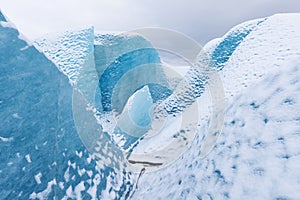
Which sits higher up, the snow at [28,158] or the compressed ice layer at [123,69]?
the snow at [28,158]

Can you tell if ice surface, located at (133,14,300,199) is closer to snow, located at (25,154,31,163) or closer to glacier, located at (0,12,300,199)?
glacier, located at (0,12,300,199)

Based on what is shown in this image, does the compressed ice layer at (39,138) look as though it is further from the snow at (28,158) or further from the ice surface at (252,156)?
the ice surface at (252,156)

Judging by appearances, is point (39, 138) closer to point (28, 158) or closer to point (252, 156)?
point (28, 158)

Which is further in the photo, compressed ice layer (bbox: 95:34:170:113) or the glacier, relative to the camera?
compressed ice layer (bbox: 95:34:170:113)

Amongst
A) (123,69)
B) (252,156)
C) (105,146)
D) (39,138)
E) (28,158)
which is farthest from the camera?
(123,69)

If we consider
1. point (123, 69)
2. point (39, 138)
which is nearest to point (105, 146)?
point (39, 138)

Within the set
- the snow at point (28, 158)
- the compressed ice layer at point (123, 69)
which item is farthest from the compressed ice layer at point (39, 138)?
the compressed ice layer at point (123, 69)

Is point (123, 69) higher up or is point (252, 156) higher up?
point (252, 156)

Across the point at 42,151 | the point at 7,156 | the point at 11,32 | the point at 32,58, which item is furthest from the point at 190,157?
the point at 11,32

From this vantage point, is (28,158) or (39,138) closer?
(28,158)

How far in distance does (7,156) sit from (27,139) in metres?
0.20

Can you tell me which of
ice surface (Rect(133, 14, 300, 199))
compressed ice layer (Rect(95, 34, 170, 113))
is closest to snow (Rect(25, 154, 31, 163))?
ice surface (Rect(133, 14, 300, 199))

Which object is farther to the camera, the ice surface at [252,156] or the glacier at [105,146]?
the glacier at [105,146]

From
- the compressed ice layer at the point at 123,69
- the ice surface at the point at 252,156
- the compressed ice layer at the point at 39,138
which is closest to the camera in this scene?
the ice surface at the point at 252,156
